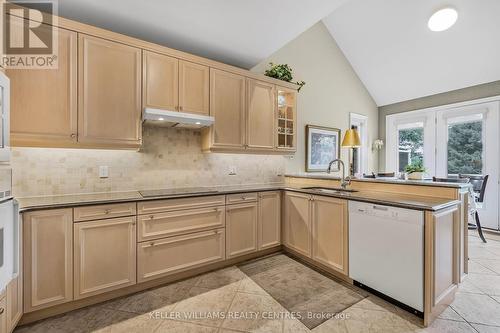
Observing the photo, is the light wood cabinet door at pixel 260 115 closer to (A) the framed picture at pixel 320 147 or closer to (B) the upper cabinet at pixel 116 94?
(B) the upper cabinet at pixel 116 94

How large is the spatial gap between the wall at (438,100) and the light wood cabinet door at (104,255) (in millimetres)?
5696

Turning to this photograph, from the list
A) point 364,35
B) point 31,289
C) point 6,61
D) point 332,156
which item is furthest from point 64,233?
point 364,35

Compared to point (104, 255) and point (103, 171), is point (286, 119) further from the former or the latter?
point (104, 255)

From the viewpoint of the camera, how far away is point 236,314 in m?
1.85

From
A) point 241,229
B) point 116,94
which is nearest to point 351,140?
point 241,229

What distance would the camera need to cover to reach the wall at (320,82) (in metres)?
4.04

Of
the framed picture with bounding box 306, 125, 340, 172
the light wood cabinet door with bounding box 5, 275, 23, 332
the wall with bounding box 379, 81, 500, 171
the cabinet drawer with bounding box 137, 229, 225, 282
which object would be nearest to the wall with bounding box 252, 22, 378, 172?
the framed picture with bounding box 306, 125, 340, 172

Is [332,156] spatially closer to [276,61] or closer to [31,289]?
[276,61]

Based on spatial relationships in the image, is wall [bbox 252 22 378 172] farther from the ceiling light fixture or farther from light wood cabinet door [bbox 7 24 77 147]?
light wood cabinet door [bbox 7 24 77 147]

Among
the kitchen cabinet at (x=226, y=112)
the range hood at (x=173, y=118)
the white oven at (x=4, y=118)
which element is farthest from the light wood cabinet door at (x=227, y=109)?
the white oven at (x=4, y=118)

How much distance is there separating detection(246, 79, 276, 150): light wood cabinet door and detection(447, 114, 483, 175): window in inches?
153

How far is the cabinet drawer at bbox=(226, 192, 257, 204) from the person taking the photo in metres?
2.65

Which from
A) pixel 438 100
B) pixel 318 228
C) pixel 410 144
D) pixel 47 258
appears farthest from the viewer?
pixel 410 144

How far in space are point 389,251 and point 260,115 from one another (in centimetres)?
213
